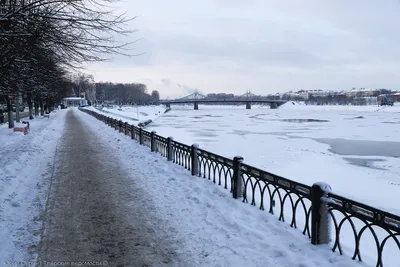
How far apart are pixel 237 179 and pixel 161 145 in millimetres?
6678

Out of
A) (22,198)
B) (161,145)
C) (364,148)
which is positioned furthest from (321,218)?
(364,148)

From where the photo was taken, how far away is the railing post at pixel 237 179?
7312 mm

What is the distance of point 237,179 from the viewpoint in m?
7.33

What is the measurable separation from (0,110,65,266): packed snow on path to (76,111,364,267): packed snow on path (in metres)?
2.27

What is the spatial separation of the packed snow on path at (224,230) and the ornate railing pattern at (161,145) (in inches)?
151

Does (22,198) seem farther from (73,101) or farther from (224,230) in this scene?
(73,101)

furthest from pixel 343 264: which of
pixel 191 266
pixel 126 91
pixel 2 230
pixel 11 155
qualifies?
pixel 126 91

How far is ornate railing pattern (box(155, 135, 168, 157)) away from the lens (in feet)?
42.7

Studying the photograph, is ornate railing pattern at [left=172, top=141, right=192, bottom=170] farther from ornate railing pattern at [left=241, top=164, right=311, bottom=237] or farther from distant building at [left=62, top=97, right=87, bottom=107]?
distant building at [left=62, top=97, right=87, bottom=107]

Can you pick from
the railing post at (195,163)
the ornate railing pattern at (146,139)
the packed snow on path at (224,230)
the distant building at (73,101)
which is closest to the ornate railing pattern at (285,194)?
the packed snow on path at (224,230)

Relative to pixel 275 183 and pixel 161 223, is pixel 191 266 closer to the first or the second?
pixel 161 223

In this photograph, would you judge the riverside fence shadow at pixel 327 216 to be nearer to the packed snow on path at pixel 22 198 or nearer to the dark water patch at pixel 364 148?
the packed snow on path at pixel 22 198

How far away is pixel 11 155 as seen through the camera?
41.2ft

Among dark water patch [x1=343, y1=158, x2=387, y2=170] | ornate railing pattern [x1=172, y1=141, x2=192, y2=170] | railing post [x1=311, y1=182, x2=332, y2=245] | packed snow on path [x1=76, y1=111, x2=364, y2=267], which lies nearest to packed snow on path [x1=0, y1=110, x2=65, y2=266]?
packed snow on path [x1=76, y1=111, x2=364, y2=267]
